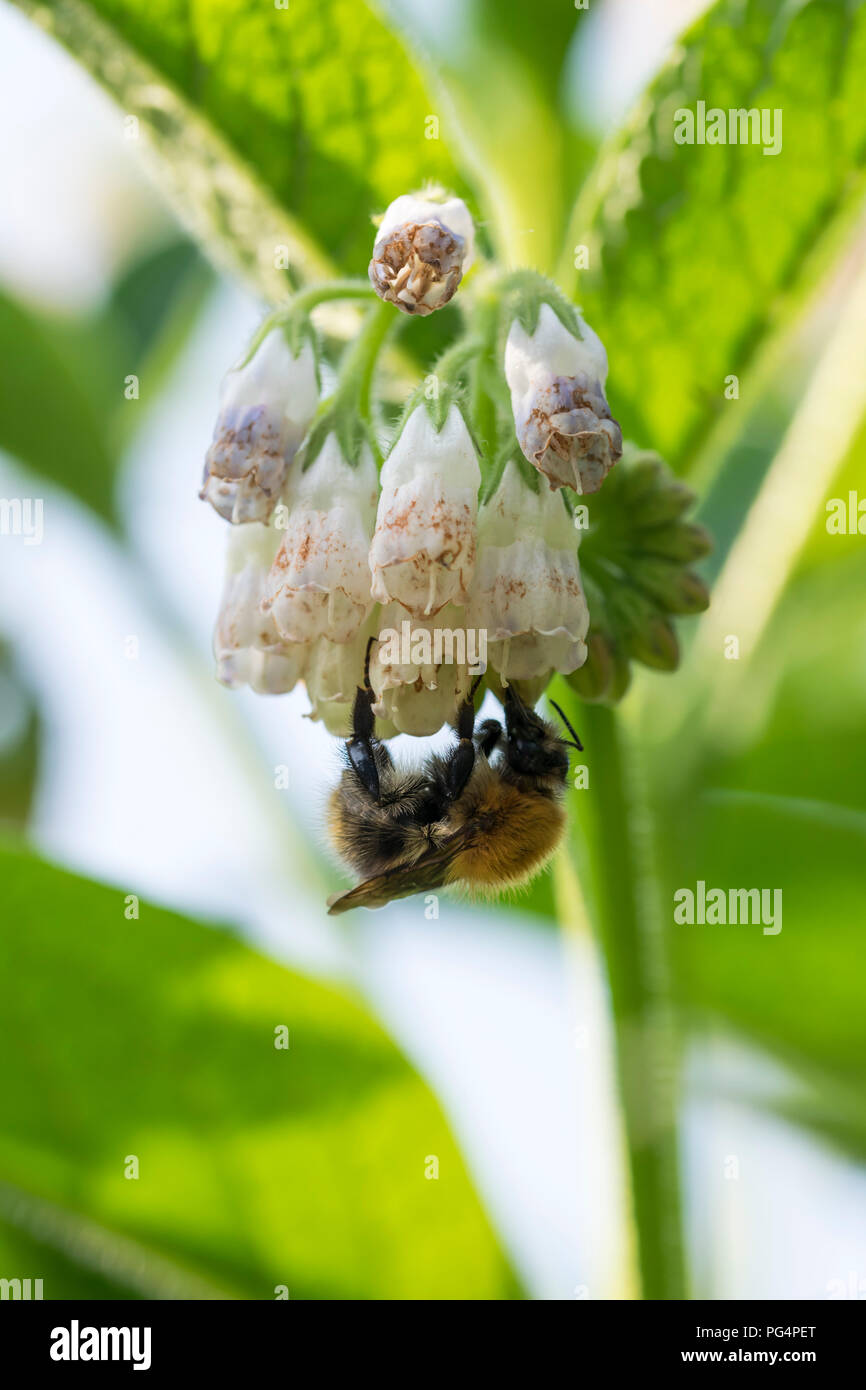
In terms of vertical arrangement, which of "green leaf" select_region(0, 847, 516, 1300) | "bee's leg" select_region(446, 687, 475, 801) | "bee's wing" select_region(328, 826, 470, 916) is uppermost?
"bee's leg" select_region(446, 687, 475, 801)

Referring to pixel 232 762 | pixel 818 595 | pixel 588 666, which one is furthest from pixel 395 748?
pixel 232 762

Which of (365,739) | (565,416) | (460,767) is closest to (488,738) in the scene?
(460,767)

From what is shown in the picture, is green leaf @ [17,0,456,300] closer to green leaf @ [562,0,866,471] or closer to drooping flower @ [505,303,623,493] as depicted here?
green leaf @ [562,0,866,471]

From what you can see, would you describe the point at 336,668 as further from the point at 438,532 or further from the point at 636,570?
the point at 636,570

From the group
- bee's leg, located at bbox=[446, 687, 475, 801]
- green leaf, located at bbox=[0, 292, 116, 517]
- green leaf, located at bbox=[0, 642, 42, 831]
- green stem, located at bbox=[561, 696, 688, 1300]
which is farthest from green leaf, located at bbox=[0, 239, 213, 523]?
green stem, located at bbox=[561, 696, 688, 1300]

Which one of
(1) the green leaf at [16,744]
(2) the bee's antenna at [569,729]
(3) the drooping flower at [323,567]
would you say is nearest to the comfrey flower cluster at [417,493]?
(3) the drooping flower at [323,567]

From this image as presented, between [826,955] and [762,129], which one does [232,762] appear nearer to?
[826,955]
